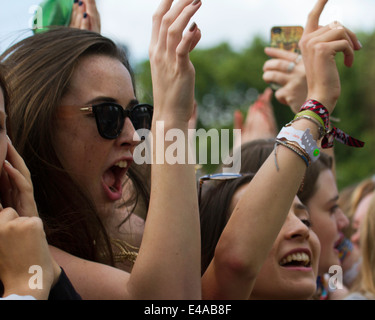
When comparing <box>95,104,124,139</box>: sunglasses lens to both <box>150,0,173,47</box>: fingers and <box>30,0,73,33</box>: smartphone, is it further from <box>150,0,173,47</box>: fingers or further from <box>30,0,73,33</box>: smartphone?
<box>30,0,73,33</box>: smartphone

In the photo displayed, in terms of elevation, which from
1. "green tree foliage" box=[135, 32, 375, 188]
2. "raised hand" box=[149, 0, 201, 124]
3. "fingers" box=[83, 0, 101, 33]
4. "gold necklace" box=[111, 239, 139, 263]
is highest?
"green tree foliage" box=[135, 32, 375, 188]

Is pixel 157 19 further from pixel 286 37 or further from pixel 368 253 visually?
pixel 368 253

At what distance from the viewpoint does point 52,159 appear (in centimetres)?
222

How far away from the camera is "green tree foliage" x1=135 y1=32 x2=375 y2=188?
29317 mm

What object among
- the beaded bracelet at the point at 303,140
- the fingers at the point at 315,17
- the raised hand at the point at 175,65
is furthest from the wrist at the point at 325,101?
the raised hand at the point at 175,65

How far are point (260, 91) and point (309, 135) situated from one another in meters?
38.8

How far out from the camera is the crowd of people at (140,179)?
1.78 metres

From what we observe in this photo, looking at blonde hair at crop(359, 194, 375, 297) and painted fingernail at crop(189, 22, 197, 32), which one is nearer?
painted fingernail at crop(189, 22, 197, 32)

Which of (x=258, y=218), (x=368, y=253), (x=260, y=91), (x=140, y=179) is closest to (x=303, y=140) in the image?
(x=258, y=218)

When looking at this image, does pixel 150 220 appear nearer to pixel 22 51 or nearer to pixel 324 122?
pixel 324 122

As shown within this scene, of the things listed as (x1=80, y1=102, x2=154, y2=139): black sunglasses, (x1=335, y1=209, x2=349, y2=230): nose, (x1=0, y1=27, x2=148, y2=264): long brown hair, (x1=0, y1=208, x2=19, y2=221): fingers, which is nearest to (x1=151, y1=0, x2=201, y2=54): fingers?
(x1=80, y1=102, x2=154, y2=139): black sunglasses

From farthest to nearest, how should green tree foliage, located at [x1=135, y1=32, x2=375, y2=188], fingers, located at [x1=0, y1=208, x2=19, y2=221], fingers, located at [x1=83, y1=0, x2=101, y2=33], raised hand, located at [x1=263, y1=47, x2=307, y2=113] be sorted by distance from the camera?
green tree foliage, located at [x1=135, y1=32, x2=375, y2=188] → fingers, located at [x1=83, y1=0, x2=101, y2=33] → raised hand, located at [x1=263, y1=47, x2=307, y2=113] → fingers, located at [x1=0, y1=208, x2=19, y2=221]

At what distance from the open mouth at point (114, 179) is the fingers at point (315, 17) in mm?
902

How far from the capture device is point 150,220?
5.91 feet
